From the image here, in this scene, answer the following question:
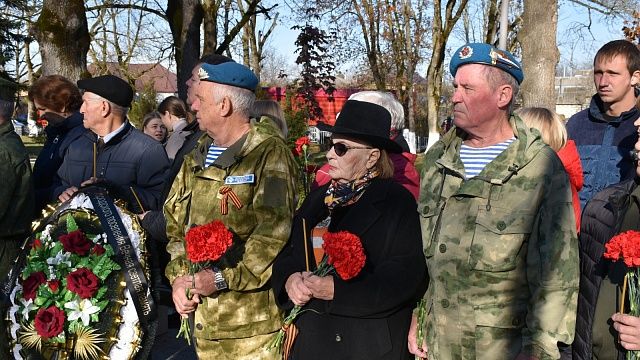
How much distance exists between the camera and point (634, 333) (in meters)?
2.68

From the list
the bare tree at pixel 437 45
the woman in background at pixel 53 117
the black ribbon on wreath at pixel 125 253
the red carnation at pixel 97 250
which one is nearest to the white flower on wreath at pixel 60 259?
the red carnation at pixel 97 250

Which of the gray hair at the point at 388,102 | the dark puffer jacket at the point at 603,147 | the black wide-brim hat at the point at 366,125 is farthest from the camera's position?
the dark puffer jacket at the point at 603,147

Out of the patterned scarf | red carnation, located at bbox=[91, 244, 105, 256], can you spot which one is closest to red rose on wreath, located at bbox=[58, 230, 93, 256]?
red carnation, located at bbox=[91, 244, 105, 256]

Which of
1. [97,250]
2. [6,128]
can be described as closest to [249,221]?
[97,250]

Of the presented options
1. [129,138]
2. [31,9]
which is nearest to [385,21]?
[31,9]

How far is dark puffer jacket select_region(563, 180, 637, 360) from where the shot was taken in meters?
2.94

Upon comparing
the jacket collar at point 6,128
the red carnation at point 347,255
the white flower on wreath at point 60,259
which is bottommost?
the white flower on wreath at point 60,259

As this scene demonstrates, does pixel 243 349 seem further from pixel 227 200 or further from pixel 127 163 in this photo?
pixel 127 163

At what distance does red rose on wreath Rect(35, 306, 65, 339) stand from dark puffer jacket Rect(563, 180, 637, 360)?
2890 mm

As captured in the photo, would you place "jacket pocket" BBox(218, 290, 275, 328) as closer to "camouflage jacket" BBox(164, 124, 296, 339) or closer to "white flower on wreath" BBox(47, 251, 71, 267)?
"camouflage jacket" BBox(164, 124, 296, 339)

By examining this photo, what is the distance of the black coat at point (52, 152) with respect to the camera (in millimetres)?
5072

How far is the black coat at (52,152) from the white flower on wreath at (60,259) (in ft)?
3.58

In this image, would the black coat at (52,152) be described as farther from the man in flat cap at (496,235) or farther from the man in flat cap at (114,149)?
the man in flat cap at (496,235)

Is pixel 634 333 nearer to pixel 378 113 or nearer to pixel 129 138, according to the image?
pixel 378 113
